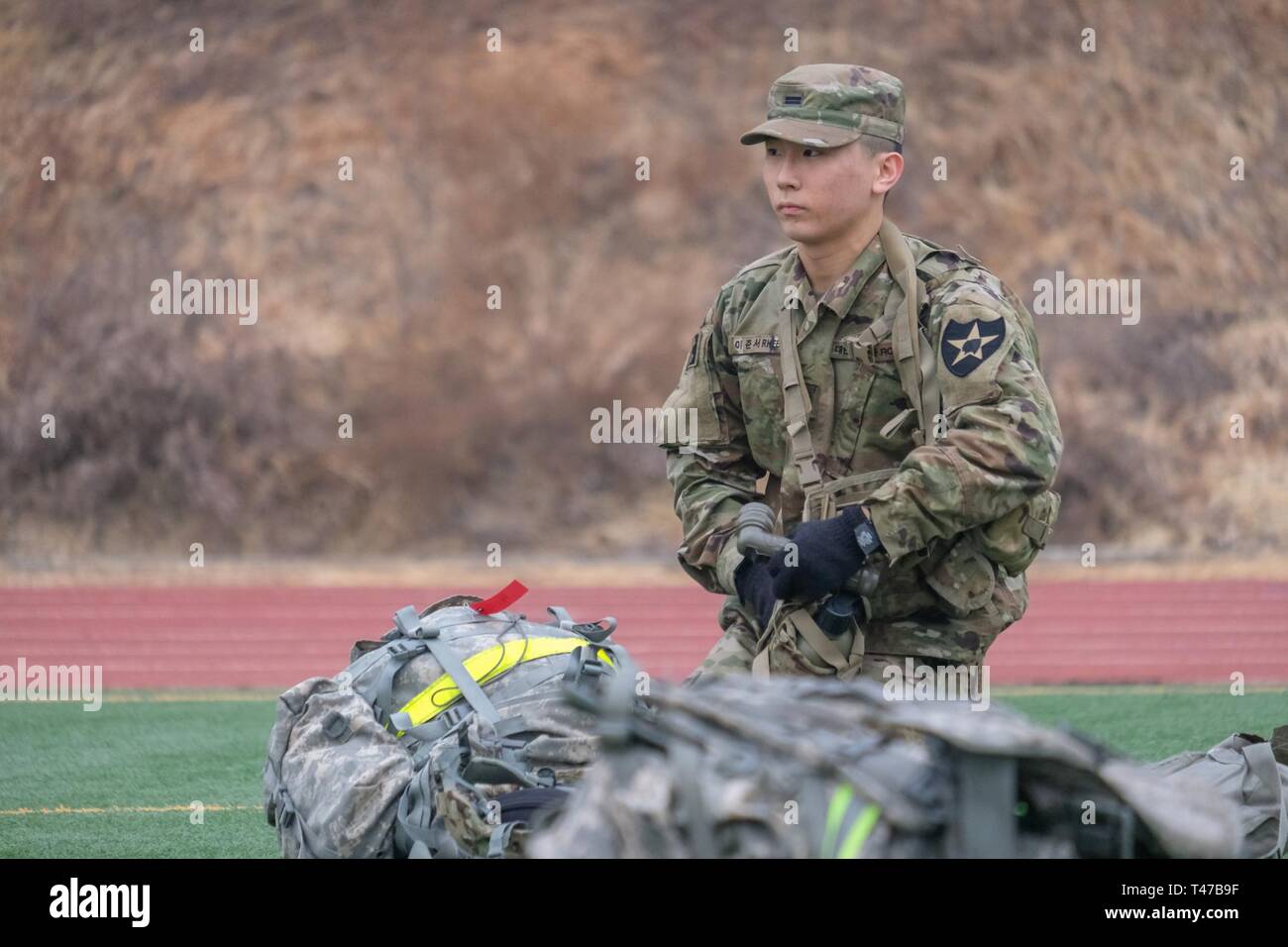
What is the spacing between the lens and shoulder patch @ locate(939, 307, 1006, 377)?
11.2 ft

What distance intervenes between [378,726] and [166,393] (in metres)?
15.3

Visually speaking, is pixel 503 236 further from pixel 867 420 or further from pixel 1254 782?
pixel 1254 782

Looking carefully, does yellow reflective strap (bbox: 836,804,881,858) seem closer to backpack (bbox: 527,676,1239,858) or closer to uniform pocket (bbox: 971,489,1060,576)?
backpack (bbox: 527,676,1239,858)

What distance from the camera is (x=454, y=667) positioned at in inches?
150

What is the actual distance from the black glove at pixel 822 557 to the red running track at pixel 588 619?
207 inches

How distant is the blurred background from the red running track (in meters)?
3.45

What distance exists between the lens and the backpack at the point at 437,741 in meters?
3.35

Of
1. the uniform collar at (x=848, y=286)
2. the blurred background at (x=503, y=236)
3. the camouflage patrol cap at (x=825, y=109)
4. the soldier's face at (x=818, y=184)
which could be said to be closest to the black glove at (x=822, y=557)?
the uniform collar at (x=848, y=286)

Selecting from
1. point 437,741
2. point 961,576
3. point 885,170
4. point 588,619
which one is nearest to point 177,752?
point 437,741

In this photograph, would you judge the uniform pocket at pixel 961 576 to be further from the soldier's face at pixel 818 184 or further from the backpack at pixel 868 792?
the backpack at pixel 868 792

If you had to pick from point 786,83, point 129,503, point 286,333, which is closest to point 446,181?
point 286,333

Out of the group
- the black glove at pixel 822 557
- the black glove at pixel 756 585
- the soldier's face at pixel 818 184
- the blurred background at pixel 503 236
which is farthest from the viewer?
the blurred background at pixel 503 236

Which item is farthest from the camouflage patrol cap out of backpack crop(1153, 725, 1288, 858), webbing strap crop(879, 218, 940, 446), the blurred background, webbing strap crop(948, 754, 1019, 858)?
the blurred background

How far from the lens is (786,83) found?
142 inches
